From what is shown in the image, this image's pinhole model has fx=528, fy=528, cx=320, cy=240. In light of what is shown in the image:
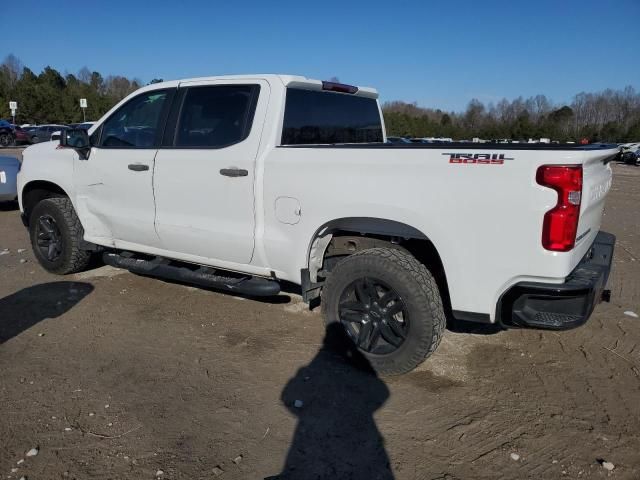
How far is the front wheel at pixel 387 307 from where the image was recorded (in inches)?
135

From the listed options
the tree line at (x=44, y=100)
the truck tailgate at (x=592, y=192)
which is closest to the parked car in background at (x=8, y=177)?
the truck tailgate at (x=592, y=192)

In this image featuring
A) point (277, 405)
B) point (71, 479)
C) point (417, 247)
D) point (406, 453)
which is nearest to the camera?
point (71, 479)

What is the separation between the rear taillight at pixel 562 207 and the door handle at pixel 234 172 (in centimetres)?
206

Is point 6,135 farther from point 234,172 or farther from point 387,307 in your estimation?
point 387,307

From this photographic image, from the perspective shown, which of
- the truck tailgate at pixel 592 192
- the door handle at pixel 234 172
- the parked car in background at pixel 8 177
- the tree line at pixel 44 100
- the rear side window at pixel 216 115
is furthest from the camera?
the tree line at pixel 44 100

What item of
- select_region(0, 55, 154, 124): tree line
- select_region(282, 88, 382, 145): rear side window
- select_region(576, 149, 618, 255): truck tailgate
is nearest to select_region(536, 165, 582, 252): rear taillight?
select_region(576, 149, 618, 255): truck tailgate

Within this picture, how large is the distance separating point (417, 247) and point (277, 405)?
152 cm

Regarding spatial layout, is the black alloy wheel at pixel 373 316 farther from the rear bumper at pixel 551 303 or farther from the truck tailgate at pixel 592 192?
the truck tailgate at pixel 592 192

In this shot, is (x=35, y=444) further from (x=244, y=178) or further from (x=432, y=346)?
(x=432, y=346)

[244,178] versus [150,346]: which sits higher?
[244,178]

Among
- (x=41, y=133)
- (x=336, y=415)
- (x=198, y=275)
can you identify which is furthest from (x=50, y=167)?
(x=41, y=133)

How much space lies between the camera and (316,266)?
400 centimetres

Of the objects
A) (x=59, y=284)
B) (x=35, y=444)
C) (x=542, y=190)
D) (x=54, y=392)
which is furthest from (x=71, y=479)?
(x=59, y=284)

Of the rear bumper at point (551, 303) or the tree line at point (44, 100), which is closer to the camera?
the rear bumper at point (551, 303)
